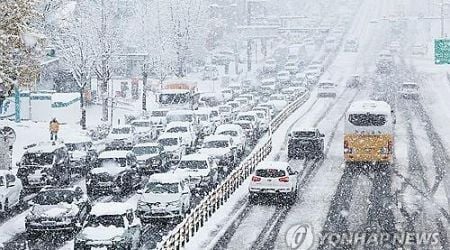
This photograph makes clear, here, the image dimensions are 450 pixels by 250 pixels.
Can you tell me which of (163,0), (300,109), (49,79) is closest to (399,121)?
(300,109)

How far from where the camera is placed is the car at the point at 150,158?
40.7 m

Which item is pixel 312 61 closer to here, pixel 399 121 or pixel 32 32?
pixel 399 121

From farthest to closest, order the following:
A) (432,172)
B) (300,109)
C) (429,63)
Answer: (429,63) < (300,109) < (432,172)

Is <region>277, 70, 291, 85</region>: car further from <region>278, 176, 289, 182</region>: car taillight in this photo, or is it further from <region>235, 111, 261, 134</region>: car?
<region>278, 176, 289, 182</region>: car taillight

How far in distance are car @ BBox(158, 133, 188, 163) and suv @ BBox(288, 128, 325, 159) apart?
5.76 m

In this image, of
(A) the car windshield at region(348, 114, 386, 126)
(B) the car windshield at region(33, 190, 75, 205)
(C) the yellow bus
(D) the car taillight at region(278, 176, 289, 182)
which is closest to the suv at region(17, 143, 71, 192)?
(B) the car windshield at region(33, 190, 75, 205)

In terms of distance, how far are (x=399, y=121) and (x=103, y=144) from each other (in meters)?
22.0

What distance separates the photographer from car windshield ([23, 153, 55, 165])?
37656 mm

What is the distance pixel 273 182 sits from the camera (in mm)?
33094

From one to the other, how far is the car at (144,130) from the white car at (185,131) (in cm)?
207

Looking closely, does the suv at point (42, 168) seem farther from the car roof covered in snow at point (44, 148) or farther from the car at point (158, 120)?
the car at point (158, 120)

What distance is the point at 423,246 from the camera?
2589 cm

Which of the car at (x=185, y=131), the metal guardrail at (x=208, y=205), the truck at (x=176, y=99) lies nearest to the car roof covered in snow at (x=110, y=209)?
the metal guardrail at (x=208, y=205)

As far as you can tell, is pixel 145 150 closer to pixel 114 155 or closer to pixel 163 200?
pixel 114 155
